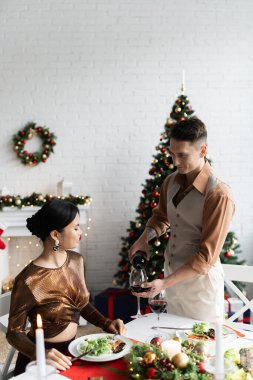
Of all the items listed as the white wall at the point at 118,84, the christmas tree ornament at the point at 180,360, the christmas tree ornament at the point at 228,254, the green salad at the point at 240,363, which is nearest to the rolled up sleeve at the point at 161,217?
the green salad at the point at 240,363

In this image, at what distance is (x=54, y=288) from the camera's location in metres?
1.75

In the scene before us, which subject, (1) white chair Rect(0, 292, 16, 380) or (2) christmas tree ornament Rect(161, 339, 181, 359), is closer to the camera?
(2) christmas tree ornament Rect(161, 339, 181, 359)

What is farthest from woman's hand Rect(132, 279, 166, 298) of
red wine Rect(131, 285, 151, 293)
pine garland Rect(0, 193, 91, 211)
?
pine garland Rect(0, 193, 91, 211)

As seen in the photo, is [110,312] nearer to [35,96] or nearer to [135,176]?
[135,176]

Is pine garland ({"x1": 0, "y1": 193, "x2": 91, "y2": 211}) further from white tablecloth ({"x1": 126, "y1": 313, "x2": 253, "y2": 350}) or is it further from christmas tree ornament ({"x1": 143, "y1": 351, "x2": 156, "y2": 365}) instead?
christmas tree ornament ({"x1": 143, "y1": 351, "x2": 156, "y2": 365})

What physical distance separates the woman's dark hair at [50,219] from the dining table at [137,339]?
538 millimetres

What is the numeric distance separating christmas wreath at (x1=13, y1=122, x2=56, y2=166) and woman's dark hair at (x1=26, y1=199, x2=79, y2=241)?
8.73 feet

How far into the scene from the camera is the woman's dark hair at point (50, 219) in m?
1.78

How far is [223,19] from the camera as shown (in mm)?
4410

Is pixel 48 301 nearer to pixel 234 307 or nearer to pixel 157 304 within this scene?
pixel 157 304

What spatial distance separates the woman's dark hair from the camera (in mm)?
1784

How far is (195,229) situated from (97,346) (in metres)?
0.79

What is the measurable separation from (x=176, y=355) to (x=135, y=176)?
326 centimetres

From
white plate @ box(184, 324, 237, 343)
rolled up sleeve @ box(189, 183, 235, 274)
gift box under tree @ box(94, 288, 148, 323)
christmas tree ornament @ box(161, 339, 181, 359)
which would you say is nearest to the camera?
christmas tree ornament @ box(161, 339, 181, 359)
